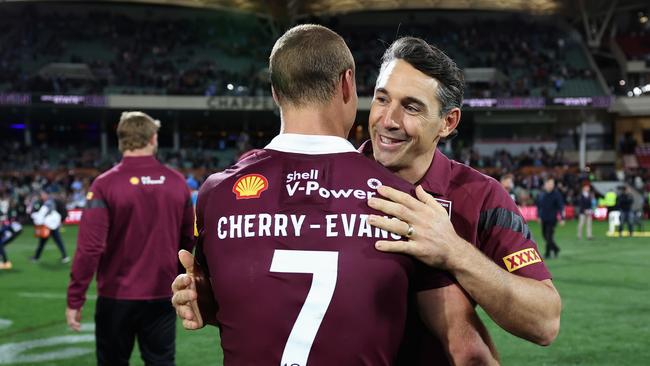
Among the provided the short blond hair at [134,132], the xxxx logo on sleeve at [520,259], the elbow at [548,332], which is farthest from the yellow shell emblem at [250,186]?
the short blond hair at [134,132]

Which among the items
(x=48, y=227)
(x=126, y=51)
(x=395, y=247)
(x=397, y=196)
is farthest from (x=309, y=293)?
(x=126, y=51)

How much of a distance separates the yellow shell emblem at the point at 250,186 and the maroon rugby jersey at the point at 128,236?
336 centimetres

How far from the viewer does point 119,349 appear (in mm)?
5344

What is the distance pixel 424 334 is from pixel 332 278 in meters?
0.60

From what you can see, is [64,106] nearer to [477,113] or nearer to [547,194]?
[477,113]

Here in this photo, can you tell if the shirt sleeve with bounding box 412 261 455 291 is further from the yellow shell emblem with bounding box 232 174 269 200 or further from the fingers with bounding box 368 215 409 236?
the yellow shell emblem with bounding box 232 174 269 200

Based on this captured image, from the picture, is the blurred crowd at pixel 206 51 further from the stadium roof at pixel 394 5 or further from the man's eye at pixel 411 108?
the man's eye at pixel 411 108

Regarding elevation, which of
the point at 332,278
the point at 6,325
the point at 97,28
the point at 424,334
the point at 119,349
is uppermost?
the point at 97,28

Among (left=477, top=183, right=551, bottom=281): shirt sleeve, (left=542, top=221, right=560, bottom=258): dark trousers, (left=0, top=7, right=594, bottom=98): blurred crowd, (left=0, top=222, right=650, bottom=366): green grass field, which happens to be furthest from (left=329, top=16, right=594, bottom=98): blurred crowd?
(left=477, top=183, right=551, bottom=281): shirt sleeve

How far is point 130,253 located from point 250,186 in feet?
11.3

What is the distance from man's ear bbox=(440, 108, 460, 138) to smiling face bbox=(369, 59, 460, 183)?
1 cm

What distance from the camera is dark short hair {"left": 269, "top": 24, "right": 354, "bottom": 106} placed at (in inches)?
88.2

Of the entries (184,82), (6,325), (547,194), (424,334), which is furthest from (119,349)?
(184,82)

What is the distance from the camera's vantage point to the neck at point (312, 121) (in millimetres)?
2266
